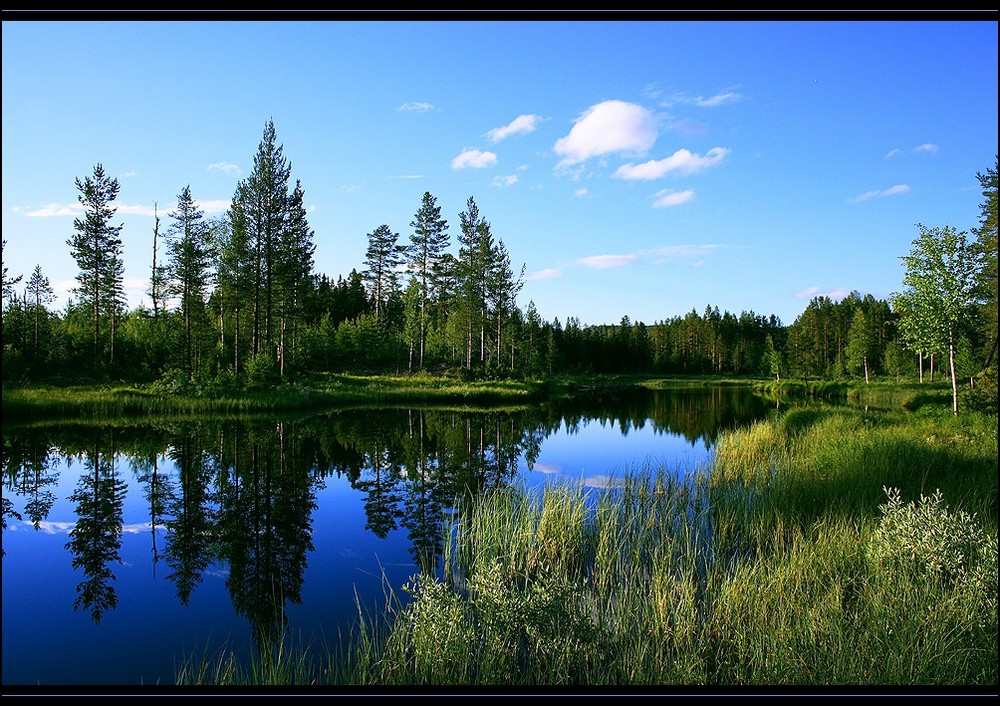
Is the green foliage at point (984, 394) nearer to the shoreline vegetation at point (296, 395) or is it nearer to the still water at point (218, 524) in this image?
the still water at point (218, 524)

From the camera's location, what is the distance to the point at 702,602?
609cm

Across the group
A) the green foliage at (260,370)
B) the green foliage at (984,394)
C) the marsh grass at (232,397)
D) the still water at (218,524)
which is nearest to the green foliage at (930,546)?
the still water at (218,524)

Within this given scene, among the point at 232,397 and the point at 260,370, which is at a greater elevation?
the point at 260,370

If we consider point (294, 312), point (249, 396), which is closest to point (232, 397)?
point (249, 396)

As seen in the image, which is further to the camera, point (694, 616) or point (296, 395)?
point (296, 395)

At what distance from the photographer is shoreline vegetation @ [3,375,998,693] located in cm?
464

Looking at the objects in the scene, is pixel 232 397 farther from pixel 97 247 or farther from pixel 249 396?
pixel 97 247

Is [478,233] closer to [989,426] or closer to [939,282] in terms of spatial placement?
[939,282]

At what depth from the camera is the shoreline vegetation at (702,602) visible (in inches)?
183

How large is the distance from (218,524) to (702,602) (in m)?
9.15

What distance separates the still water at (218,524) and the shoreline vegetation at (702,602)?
79 centimetres

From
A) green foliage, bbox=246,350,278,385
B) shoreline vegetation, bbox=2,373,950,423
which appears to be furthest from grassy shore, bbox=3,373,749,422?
green foliage, bbox=246,350,278,385

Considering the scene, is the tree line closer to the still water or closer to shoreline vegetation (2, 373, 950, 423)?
shoreline vegetation (2, 373, 950, 423)

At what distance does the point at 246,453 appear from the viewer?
18078mm
